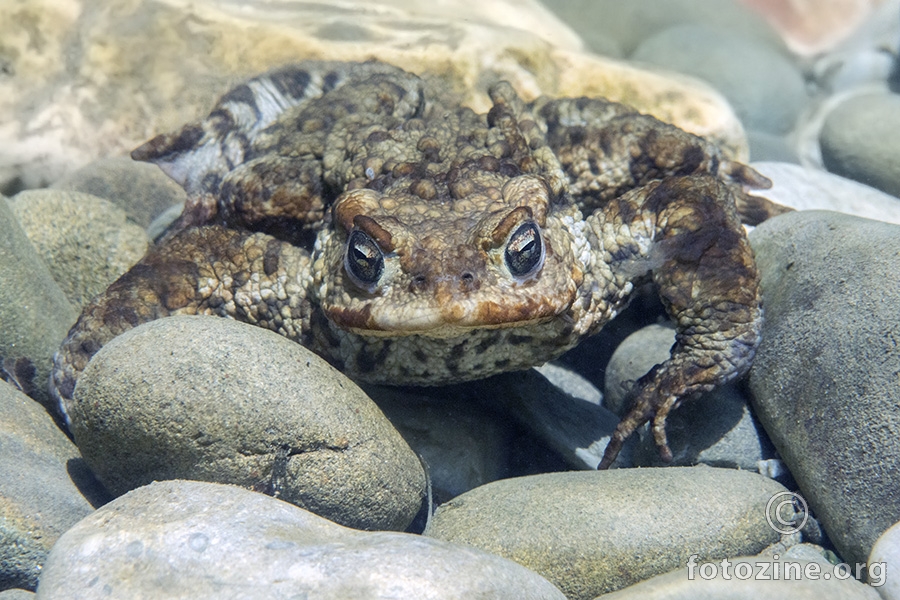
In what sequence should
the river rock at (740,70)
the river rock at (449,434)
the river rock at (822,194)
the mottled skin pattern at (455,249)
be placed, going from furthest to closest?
the river rock at (740,70) < the river rock at (822,194) < the river rock at (449,434) < the mottled skin pattern at (455,249)

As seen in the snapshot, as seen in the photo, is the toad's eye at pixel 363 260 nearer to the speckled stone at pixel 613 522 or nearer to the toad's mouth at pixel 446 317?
the toad's mouth at pixel 446 317

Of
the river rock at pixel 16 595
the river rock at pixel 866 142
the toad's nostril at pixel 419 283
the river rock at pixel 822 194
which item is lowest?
the river rock at pixel 866 142

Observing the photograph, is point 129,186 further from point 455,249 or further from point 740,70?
point 740,70

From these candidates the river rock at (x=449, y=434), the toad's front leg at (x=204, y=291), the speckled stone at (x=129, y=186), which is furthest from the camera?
the speckled stone at (x=129, y=186)

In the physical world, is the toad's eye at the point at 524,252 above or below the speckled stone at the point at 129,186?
above

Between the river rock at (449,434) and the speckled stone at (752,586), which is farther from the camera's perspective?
the river rock at (449,434)

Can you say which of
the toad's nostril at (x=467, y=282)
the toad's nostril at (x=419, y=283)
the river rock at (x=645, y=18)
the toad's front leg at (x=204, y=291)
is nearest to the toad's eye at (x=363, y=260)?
the toad's nostril at (x=419, y=283)

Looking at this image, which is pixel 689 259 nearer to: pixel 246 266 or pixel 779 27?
pixel 246 266

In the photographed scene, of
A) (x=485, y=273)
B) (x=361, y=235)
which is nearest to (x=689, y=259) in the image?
(x=485, y=273)
